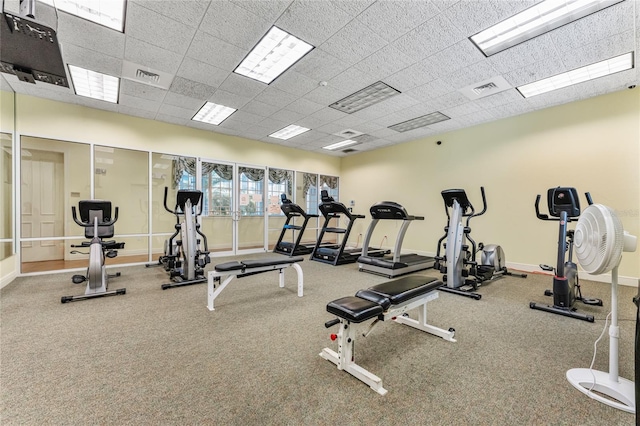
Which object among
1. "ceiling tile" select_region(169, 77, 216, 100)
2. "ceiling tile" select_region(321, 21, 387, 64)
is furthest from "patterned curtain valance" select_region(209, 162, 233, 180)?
"ceiling tile" select_region(321, 21, 387, 64)

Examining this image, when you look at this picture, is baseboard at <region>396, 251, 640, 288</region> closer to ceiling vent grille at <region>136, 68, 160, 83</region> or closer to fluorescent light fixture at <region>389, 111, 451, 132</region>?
fluorescent light fixture at <region>389, 111, 451, 132</region>

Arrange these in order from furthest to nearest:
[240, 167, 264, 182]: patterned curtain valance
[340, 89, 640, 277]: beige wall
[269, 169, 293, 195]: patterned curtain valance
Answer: [269, 169, 293, 195]: patterned curtain valance → [240, 167, 264, 182]: patterned curtain valance → [340, 89, 640, 277]: beige wall

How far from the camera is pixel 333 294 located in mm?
3676

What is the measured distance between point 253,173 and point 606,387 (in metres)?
7.22

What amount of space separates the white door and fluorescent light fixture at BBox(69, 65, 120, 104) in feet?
6.21

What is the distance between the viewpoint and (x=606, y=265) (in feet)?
4.94

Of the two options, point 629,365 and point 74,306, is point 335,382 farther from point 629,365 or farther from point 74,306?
point 74,306

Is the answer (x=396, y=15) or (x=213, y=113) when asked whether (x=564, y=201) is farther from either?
(x=213, y=113)

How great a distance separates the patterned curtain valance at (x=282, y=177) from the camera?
25.6ft

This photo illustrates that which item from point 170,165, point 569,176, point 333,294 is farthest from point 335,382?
point 170,165

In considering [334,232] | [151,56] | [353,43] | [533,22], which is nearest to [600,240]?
[533,22]

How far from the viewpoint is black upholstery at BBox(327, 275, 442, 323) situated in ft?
5.73

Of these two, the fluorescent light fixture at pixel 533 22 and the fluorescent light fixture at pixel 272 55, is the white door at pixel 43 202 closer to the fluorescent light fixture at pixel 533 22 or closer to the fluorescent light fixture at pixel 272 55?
the fluorescent light fixture at pixel 272 55

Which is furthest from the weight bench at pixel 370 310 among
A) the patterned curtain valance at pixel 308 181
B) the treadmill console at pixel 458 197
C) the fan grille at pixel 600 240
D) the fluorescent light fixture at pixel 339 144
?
the patterned curtain valance at pixel 308 181
